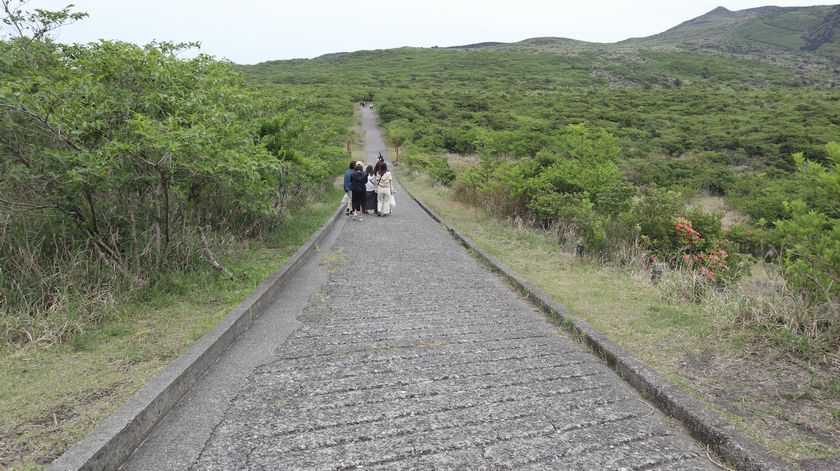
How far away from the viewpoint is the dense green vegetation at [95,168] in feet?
13.7

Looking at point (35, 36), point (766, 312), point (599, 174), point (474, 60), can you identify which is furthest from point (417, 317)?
point (474, 60)

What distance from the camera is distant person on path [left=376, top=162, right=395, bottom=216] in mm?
12547

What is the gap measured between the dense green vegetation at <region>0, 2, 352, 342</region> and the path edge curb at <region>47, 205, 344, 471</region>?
1.16 metres

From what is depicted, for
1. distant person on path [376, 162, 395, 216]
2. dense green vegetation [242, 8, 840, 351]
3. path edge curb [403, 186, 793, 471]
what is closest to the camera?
path edge curb [403, 186, 793, 471]

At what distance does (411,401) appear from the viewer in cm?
332

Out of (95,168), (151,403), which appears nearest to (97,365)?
(151,403)

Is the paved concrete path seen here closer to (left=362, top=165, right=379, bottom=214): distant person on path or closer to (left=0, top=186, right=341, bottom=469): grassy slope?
(left=0, top=186, right=341, bottom=469): grassy slope

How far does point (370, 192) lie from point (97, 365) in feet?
32.4

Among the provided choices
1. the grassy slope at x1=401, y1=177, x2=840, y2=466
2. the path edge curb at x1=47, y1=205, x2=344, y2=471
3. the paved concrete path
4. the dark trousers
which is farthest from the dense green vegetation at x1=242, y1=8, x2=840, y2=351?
the path edge curb at x1=47, y1=205, x2=344, y2=471

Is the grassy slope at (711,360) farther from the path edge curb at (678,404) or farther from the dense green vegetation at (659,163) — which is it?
the dense green vegetation at (659,163)

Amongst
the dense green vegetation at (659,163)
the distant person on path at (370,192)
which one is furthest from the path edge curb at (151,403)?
the distant person on path at (370,192)

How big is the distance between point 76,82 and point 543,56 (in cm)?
12907

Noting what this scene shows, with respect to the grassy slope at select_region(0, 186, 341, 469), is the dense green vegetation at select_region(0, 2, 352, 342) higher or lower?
higher

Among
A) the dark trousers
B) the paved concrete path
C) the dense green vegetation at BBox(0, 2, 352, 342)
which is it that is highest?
the dense green vegetation at BBox(0, 2, 352, 342)
